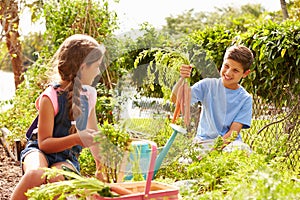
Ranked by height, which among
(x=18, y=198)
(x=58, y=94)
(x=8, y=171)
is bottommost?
(x=8, y=171)

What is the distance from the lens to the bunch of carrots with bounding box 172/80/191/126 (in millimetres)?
2266

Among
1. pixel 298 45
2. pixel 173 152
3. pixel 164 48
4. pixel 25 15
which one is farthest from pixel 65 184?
pixel 25 15

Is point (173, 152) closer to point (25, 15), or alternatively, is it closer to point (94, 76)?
point (94, 76)

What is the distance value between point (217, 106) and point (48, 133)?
86 centimetres

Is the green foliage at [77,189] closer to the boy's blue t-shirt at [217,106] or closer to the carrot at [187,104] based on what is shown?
the carrot at [187,104]

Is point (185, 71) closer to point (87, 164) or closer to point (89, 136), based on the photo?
point (89, 136)

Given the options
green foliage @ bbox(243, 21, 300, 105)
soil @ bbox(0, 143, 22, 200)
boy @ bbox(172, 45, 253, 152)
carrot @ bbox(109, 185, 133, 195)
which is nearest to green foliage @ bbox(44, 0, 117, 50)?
soil @ bbox(0, 143, 22, 200)

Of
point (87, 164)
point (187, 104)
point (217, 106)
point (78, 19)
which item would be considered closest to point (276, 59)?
point (217, 106)

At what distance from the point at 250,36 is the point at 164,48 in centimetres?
191

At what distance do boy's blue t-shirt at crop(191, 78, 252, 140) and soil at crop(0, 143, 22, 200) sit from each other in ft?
5.30

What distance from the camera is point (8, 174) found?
178 inches

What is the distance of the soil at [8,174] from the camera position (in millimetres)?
3955

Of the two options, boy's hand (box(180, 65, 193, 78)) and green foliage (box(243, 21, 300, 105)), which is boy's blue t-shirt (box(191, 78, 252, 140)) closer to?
boy's hand (box(180, 65, 193, 78))

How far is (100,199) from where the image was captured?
1.74 metres
